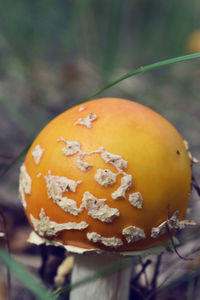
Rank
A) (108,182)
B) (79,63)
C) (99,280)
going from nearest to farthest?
(108,182) → (99,280) → (79,63)

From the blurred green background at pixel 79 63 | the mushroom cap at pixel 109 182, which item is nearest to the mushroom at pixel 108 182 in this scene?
the mushroom cap at pixel 109 182

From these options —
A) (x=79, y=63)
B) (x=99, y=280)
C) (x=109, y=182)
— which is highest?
(x=109, y=182)

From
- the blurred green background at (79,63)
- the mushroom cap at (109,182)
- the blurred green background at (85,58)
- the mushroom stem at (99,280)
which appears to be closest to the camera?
the mushroom cap at (109,182)

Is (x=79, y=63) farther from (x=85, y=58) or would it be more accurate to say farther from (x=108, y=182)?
(x=108, y=182)

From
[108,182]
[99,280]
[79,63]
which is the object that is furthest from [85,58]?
[108,182]

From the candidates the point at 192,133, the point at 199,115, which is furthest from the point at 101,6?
the point at 192,133

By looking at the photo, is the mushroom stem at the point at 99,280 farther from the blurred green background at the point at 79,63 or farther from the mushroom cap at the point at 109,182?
the blurred green background at the point at 79,63
